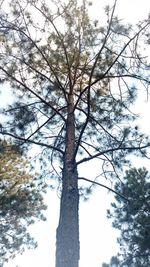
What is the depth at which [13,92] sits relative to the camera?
24.2 feet

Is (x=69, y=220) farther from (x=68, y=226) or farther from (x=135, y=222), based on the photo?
(x=135, y=222)

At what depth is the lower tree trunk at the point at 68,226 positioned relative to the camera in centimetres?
466

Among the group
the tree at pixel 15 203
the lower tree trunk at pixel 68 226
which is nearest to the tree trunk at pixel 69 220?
the lower tree trunk at pixel 68 226

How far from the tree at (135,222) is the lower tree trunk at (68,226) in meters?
9.03

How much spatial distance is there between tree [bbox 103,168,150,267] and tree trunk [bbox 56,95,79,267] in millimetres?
8923

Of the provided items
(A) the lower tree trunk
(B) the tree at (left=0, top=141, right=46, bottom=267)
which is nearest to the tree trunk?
(A) the lower tree trunk

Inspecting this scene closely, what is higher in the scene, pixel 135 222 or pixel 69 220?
pixel 135 222

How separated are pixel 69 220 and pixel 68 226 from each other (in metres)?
0.09

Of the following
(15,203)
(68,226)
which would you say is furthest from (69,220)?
(15,203)

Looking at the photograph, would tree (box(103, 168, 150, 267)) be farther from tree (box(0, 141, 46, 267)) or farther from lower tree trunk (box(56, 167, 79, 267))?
lower tree trunk (box(56, 167, 79, 267))

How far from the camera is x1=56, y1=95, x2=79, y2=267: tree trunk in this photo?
4.67 meters

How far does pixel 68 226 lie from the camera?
16.1 feet

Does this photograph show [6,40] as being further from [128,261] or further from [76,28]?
[128,261]

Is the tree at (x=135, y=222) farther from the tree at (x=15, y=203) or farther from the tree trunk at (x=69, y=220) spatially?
the tree trunk at (x=69, y=220)
